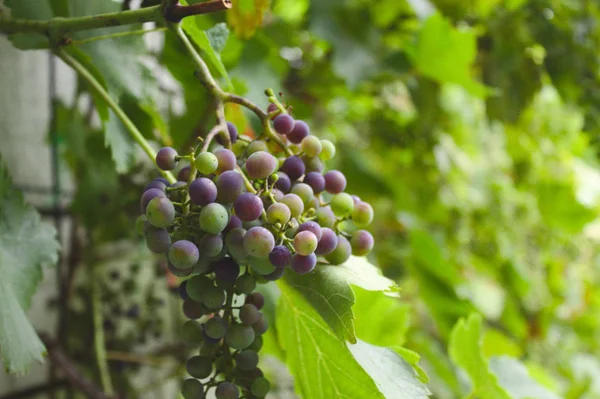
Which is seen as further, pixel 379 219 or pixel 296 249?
pixel 379 219

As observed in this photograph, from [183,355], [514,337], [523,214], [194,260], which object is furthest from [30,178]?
[523,214]

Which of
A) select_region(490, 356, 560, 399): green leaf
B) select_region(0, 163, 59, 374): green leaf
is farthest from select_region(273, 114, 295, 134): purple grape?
select_region(490, 356, 560, 399): green leaf

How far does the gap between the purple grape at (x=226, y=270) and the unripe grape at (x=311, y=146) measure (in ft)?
0.31

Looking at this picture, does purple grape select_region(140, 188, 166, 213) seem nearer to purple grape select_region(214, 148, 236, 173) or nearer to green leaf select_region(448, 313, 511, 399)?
purple grape select_region(214, 148, 236, 173)

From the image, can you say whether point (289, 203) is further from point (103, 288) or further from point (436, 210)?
point (436, 210)

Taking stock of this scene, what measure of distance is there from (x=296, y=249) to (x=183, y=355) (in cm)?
61

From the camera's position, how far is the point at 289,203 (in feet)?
1.13

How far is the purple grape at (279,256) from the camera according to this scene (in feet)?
1.07

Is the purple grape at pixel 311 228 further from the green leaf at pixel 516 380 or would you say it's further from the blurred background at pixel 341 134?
the green leaf at pixel 516 380

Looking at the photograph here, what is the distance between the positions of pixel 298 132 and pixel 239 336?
148mm

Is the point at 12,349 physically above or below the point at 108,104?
below

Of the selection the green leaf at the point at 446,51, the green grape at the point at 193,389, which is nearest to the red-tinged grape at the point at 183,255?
the green grape at the point at 193,389

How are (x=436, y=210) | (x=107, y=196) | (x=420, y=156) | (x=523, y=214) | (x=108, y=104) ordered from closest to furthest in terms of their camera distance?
(x=108, y=104) → (x=107, y=196) → (x=420, y=156) → (x=436, y=210) → (x=523, y=214)

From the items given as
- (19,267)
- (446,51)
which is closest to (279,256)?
(19,267)
